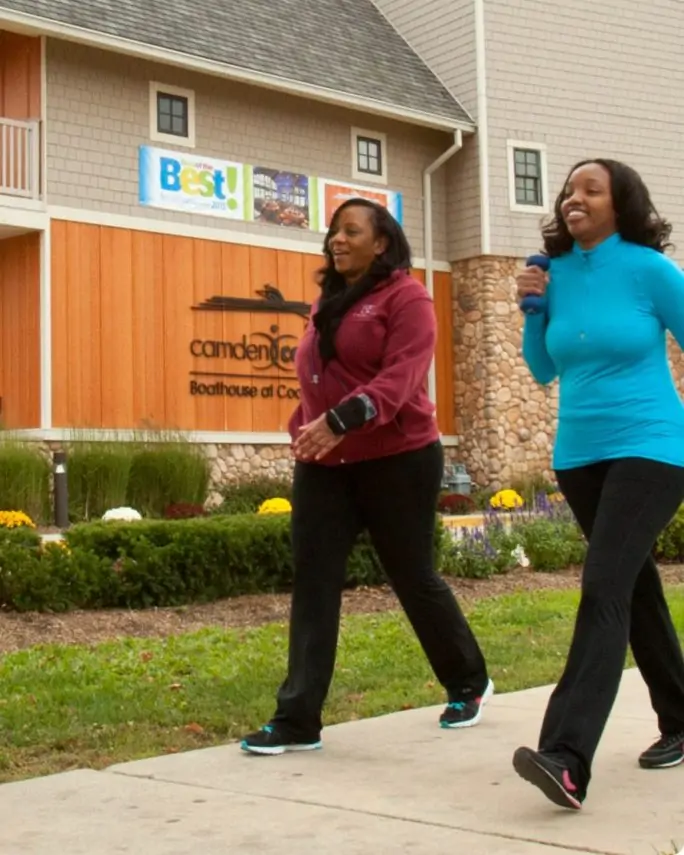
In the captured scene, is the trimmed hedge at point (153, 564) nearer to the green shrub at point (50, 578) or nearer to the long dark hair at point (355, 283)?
the green shrub at point (50, 578)

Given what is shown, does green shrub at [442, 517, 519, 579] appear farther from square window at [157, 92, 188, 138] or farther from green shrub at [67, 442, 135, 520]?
square window at [157, 92, 188, 138]

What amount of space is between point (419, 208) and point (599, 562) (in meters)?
18.9

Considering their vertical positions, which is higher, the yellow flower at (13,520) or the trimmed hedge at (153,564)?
the yellow flower at (13,520)

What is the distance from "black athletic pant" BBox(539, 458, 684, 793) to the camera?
150 inches

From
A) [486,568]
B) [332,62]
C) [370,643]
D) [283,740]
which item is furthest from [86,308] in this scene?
[283,740]

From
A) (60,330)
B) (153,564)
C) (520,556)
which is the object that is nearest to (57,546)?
(153,564)

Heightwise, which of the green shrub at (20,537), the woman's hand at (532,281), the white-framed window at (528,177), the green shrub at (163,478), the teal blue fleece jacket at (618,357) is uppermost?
the white-framed window at (528,177)

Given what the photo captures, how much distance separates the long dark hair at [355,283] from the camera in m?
4.97

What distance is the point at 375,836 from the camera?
3.63m

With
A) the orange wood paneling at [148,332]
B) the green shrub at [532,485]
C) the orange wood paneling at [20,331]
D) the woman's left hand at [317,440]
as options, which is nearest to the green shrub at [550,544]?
the orange wood paneling at [148,332]

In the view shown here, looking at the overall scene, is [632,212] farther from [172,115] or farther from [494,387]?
[494,387]

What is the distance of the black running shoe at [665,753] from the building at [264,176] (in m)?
13.9

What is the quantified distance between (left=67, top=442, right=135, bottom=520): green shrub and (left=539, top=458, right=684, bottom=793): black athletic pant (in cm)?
1293

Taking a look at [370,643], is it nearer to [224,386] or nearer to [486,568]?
[486,568]
